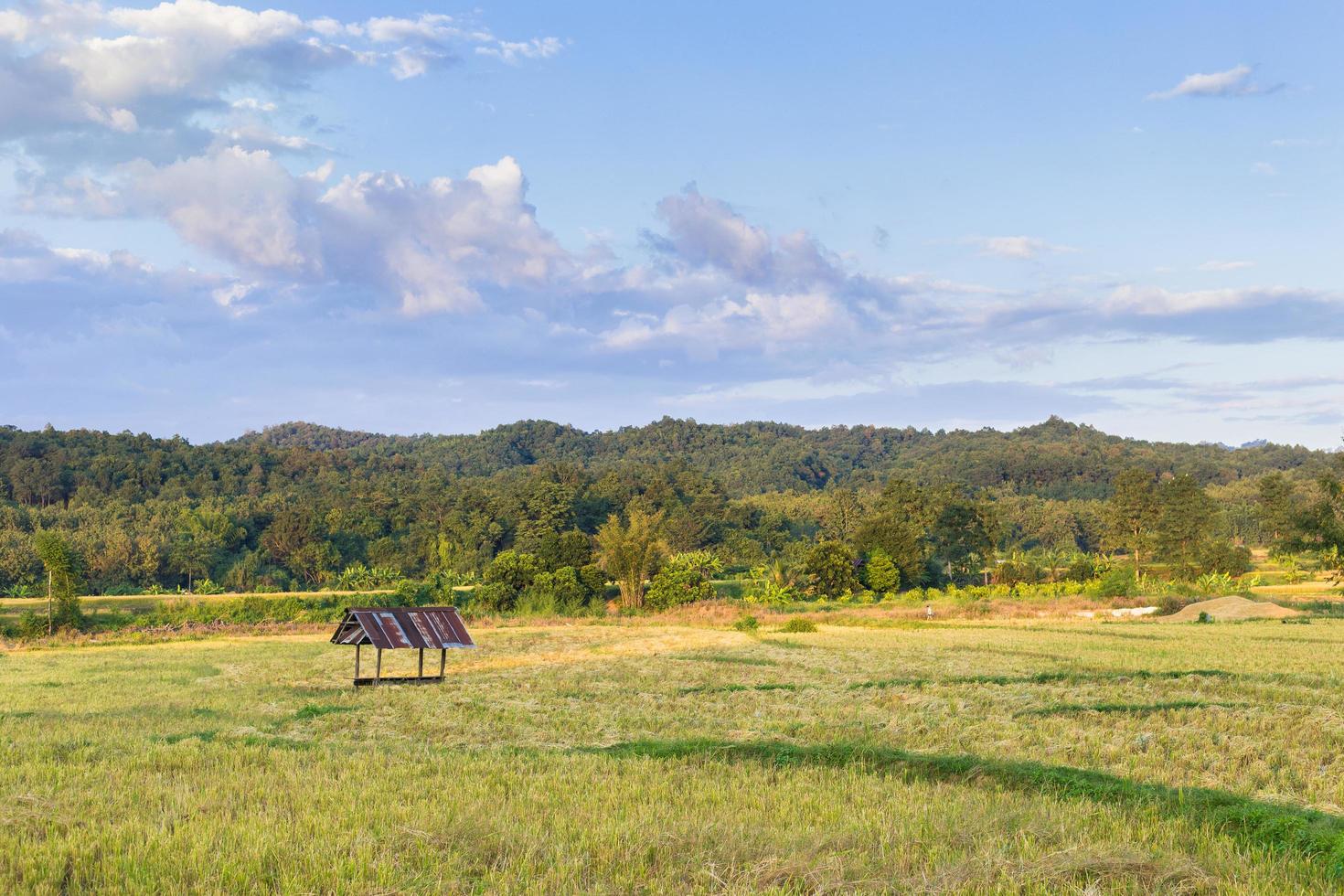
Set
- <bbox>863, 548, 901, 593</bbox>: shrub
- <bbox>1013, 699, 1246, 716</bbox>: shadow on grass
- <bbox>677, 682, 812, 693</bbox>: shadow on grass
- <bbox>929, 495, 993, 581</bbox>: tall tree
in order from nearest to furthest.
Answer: <bbox>1013, 699, 1246, 716</bbox>: shadow on grass
<bbox>677, 682, 812, 693</bbox>: shadow on grass
<bbox>863, 548, 901, 593</bbox>: shrub
<bbox>929, 495, 993, 581</bbox>: tall tree

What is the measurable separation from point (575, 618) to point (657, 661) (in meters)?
27.2

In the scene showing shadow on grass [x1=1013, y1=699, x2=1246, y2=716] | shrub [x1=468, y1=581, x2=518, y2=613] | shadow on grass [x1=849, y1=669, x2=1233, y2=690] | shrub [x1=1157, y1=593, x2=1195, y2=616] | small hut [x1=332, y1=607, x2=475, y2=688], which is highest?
small hut [x1=332, y1=607, x2=475, y2=688]

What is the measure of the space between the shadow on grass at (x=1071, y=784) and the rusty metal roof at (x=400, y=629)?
37.6 ft

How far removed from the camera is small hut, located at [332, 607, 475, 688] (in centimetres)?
2462

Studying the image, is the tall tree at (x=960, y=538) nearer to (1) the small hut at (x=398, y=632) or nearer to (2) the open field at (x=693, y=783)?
(2) the open field at (x=693, y=783)

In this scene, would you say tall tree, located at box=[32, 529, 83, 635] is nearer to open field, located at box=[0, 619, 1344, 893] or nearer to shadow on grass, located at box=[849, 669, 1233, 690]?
open field, located at box=[0, 619, 1344, 893]

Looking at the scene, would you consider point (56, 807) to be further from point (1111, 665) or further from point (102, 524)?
point (102, 524)

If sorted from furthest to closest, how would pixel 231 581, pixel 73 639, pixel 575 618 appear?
1. pixel 231 581
2. pixel 575 618
3. pixel 73 639

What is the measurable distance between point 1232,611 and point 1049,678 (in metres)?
30.6

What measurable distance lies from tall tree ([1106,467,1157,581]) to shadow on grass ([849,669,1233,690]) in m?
72.2

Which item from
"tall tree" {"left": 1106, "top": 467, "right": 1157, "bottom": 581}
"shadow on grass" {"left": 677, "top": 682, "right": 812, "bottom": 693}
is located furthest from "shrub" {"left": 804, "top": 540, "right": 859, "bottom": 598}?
"shadow on grass" {"left": 677, "top": 682, "right": 812, "bottom": 693}

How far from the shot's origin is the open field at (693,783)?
26.3ft

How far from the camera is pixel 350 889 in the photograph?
24.6ft

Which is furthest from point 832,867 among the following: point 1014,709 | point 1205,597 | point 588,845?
point 1205,597
